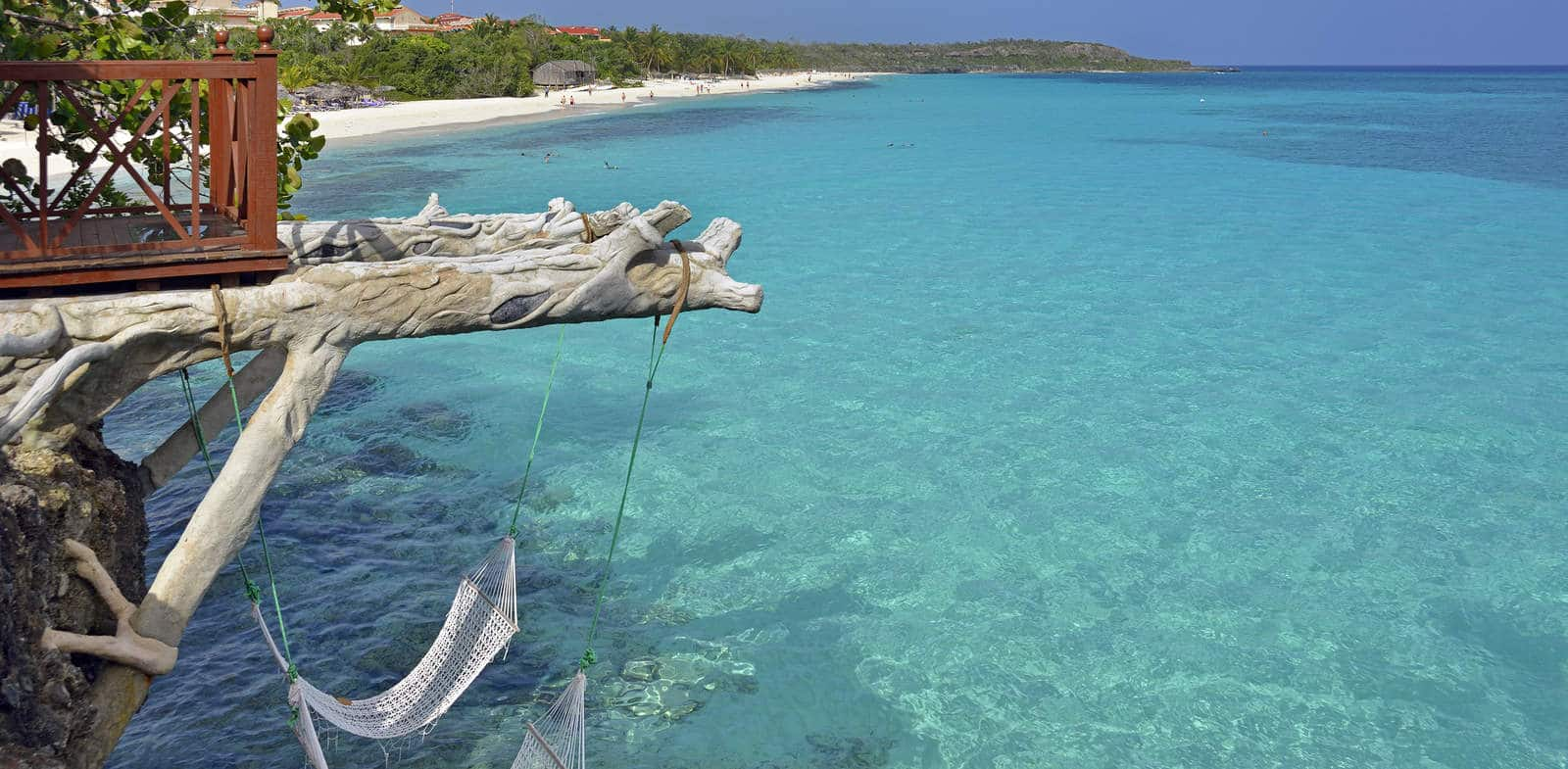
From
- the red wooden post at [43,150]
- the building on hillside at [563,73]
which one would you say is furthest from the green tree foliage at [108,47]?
the building on hillside at [563,73]

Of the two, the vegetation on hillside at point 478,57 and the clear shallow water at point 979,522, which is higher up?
the vegetation on hillside at point 478,57

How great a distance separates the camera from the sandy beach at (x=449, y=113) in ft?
86.4

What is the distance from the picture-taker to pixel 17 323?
13.8 feet

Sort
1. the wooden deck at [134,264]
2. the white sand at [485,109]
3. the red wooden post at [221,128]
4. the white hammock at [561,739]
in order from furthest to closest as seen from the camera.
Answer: the white sand at [485,109], the red wooden post at [221,128], the white hammock at [561,739], the wooden deck at [134,264]

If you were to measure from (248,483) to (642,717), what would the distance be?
116 inches

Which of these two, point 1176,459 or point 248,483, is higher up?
point 248,483

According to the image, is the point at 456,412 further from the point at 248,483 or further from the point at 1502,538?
the point at 1502,538

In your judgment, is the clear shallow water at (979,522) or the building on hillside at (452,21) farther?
the building on hillside at (452,21)

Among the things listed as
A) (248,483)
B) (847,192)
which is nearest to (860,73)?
(847,192)

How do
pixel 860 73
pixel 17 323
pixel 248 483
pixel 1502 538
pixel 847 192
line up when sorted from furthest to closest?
pixel 860 73 < pixel 847 192 < pixel 1502 538 < pixel 248 483 < pixel 17 323

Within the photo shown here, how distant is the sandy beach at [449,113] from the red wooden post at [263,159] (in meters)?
19.3

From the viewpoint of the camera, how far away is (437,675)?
598 centimetres

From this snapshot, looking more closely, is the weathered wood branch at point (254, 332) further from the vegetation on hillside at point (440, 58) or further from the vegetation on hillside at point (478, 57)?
the vegetation on hillside at point (440, 58)

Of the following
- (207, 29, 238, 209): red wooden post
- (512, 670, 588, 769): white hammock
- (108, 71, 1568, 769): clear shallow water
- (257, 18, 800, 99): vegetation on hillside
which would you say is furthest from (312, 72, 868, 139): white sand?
(512, 670, 588, 769): white hammock
